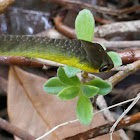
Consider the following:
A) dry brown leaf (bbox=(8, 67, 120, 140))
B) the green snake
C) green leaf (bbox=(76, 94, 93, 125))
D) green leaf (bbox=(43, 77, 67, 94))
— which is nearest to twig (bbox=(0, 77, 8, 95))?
dry brown leaf (bbox=(8, 67, 120, 140))

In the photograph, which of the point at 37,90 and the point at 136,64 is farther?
the point at 37,90

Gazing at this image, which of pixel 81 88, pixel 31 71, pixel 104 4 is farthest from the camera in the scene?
pixel 104 4

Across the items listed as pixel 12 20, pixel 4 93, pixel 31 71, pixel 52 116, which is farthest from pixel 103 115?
pixel 12 20

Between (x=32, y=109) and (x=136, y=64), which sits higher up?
(x=136, y=64)

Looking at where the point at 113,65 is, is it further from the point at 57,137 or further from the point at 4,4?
the point at 4,4

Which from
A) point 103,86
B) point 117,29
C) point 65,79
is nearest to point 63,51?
point 65,79

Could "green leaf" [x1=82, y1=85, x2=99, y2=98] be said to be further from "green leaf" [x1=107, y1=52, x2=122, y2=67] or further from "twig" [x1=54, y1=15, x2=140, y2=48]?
"twig" [x1=54, y1=15, x2=140, y2=48]
